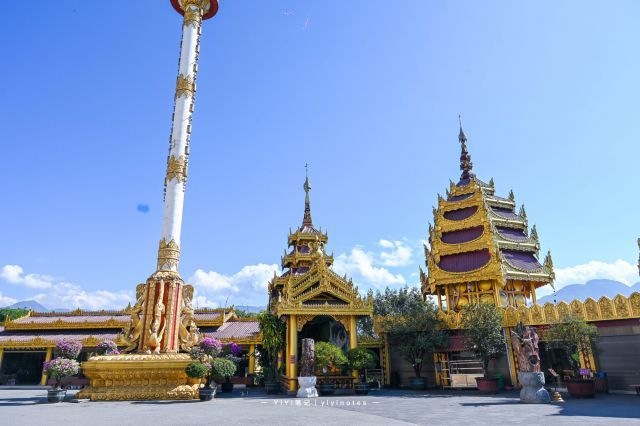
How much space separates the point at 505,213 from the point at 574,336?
52.2 ft

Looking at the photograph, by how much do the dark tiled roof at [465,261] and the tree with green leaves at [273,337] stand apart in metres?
13.0

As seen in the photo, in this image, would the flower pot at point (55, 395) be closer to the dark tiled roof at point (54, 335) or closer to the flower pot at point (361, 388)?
the flower pot at point (361, 388)

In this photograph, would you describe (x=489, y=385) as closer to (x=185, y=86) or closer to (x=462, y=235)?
(x=462, y=235)

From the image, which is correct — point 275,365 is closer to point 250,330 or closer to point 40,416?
point 250,330

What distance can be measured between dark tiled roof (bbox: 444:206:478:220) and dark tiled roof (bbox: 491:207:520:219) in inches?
70.8

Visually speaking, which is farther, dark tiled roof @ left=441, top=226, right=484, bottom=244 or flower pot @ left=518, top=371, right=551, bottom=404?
dark tiled roof @ left=441, top=226, right=484, bottom=244

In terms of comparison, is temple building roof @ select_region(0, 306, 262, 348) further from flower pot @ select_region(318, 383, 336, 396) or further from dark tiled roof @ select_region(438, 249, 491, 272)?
dark tiled roof @ select_region(438, 249, 491, 272)

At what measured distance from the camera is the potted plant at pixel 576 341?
54.7ft

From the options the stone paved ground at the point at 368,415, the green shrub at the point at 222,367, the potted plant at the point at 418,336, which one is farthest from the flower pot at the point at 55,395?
the potted plant at the point at 418,336

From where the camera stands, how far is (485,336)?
20.1 meters

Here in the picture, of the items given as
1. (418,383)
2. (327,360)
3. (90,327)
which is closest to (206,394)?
(327,360)

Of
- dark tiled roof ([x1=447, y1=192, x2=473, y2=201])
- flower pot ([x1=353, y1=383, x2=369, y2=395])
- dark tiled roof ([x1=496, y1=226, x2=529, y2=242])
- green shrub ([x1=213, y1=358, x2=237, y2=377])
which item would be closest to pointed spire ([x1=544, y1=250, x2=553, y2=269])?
dark tiled roof ([x1=496, y1=226, x2=529, y2=242])

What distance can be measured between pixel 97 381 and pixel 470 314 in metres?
18.1

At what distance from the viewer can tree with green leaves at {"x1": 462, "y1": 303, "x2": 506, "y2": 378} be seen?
20.0 m
